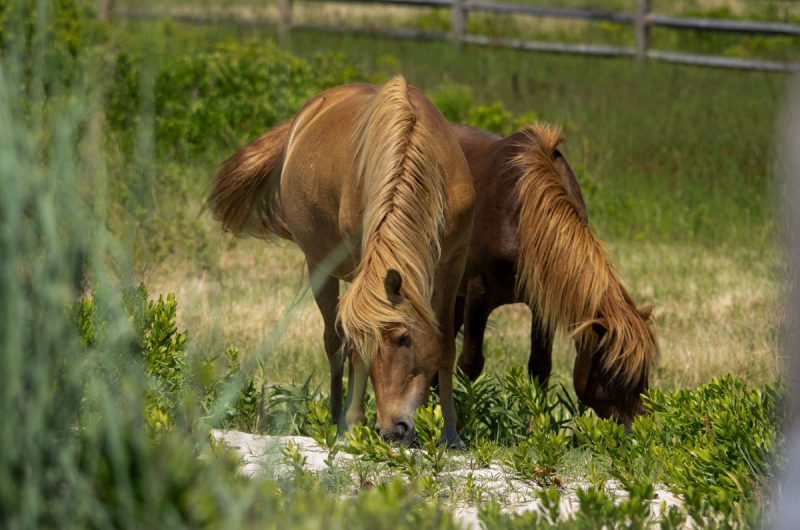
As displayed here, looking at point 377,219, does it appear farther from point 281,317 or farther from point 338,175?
point 281,317

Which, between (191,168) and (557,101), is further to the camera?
(557,101)

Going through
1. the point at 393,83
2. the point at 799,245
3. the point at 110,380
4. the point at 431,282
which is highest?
the point at 799,245

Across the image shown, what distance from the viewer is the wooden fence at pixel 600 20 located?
14537 mm

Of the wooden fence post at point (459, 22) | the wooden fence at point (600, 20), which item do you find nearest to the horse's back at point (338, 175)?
the wooden fence at point (600, 20)

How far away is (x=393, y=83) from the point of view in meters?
5.12

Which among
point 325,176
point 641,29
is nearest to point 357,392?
point 325,176

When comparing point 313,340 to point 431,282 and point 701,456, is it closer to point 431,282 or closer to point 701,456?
point 431,282

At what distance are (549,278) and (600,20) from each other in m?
11.2

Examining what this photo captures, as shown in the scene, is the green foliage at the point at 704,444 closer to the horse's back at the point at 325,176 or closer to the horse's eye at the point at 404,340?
the horse's eye at the point at 404,340

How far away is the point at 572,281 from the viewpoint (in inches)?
211

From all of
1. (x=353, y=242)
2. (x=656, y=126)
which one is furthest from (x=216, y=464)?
(x=656, y=126)

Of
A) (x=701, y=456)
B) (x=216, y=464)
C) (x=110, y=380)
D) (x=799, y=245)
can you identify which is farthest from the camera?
(x=701, y=456)

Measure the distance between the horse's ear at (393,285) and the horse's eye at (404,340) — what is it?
132mm

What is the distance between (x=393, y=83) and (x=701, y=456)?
6.78ft
